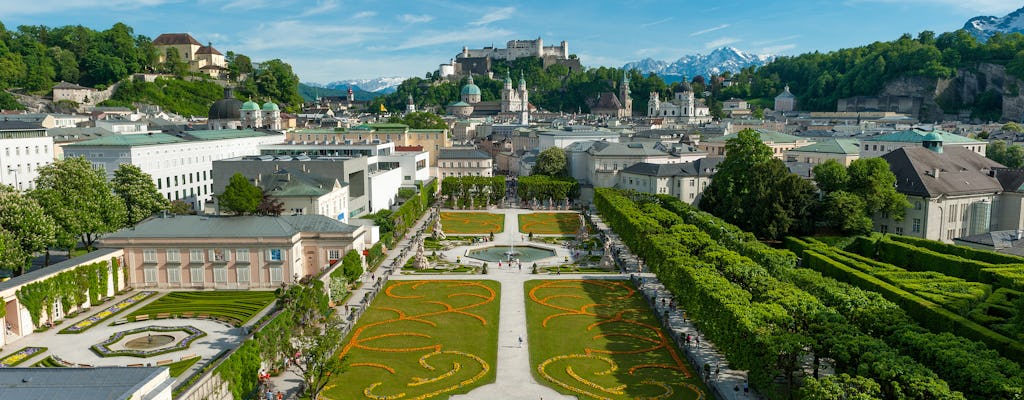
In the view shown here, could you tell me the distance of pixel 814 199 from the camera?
73.1 metres

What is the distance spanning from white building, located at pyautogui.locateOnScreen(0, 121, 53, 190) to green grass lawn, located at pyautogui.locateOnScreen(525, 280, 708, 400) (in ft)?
181

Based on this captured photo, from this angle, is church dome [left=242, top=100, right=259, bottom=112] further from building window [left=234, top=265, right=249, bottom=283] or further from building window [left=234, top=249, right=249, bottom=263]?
building window [left=234, top=265, right=249, bottom=283]

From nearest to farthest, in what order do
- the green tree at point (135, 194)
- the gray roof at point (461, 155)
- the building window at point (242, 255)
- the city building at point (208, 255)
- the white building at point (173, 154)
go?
the city building at point (208, 255) → the building window at point (242, 255) → the green tree at point (135, 194) → the white building at point (173, 154) → the gray roof at point (461, 155)

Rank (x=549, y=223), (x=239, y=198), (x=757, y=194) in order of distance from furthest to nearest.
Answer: (x=549, y=223), (x=757, y=194), (x=239, y=198)

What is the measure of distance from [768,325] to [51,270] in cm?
4238

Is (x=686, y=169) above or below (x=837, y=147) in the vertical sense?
below

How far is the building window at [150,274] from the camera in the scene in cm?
5188

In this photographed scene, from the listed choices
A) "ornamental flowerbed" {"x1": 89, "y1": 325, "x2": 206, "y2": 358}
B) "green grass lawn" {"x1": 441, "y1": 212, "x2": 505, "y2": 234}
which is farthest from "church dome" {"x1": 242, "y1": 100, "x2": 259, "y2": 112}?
"ornamental flowerbed" {"x1": 89, "y1": 325, "x2": 206, "y2": 358}

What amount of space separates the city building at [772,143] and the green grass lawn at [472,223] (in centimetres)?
4478

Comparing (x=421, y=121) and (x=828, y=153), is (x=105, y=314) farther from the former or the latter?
(x=421, y=121)

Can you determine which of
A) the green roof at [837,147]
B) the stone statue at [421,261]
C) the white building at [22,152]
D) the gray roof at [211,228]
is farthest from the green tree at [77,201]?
the green roof at [837,147]

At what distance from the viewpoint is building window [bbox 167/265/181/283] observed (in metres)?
52.0

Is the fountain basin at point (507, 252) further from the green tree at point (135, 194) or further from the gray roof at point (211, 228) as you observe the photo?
the green tree at point (135, 194)

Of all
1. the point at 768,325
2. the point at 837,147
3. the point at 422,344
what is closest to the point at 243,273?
the point at 422,344
